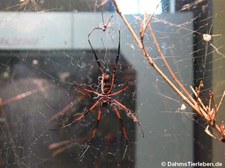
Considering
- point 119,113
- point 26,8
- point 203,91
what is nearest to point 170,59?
point 203,91

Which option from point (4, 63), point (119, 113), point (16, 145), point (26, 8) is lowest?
point (16, 145)

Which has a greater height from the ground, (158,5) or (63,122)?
(158,5)

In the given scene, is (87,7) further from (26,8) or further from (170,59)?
(170,59)

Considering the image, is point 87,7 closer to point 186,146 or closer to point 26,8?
point 26,8

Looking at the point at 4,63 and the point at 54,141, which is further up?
the point at 4,63

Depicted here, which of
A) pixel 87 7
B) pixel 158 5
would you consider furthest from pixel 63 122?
pixel 158 5

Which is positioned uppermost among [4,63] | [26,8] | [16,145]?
[26,8]
